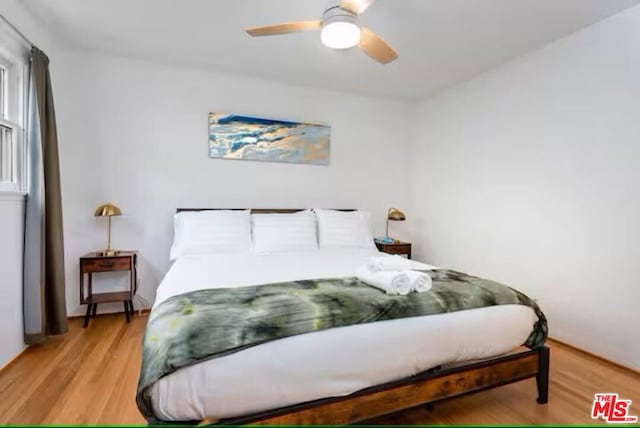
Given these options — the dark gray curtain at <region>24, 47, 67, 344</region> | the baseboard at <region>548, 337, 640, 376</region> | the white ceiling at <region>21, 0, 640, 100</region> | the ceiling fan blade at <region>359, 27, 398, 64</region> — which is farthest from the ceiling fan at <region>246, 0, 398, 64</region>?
the baseboard at <region>548, 337, 640, 376</region>

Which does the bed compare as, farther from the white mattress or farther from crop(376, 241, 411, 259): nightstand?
crop(376, 241, 411, 259): nightstand

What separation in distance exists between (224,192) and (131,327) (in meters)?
1.57

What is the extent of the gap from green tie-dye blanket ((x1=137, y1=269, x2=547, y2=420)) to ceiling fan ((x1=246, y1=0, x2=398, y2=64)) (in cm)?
149

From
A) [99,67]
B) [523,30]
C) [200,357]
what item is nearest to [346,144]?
[523,30]

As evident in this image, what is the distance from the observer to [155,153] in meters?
3.41

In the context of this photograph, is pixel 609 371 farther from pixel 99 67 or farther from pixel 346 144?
pixel 99 67

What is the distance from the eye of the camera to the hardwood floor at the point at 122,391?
1765 mm

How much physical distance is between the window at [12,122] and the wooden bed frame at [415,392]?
8.12ft

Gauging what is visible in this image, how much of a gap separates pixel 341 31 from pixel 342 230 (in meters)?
1.90

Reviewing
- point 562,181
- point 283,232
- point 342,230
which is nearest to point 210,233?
point 283,232

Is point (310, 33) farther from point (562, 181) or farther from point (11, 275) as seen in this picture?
point (11, 275)

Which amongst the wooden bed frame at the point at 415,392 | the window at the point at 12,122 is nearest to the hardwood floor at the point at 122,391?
the wooden bed frame at the point at 415,392

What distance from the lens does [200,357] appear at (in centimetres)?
126

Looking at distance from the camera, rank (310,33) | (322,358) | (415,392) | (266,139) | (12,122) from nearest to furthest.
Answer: (322,358), (415,392), (12,122), (310,33), (266,139)
